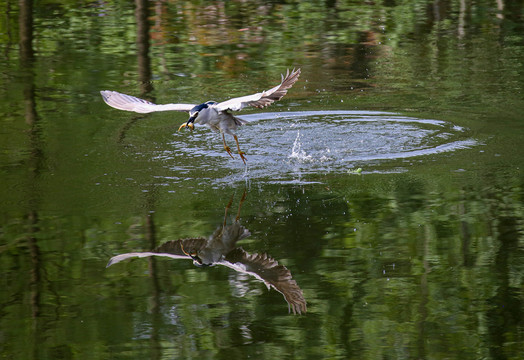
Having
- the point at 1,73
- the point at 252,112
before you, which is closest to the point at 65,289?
the point at 252,112

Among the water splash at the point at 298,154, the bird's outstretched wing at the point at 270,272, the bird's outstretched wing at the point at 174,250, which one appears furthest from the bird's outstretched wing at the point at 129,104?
the bird's outstretched wing at the point at 270,272

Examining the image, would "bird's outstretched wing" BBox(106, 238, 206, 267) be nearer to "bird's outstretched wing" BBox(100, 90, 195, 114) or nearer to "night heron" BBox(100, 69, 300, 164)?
"night heron" BBox(100, 69, 300, 164)

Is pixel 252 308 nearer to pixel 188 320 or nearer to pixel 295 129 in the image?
pixel 188 320

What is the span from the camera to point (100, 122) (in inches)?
441

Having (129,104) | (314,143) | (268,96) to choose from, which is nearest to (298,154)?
(314,143)

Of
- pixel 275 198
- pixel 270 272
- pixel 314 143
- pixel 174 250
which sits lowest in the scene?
pixel 314 143

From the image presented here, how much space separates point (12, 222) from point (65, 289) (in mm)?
1557

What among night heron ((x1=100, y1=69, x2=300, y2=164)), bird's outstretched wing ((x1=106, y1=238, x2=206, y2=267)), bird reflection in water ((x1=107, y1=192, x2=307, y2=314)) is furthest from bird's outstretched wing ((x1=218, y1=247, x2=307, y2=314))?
night heron ((x1=100, y1=69, x2=300, y2=164))

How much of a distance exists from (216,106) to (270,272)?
226 cm

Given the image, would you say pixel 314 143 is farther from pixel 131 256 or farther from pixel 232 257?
pixel 131 256

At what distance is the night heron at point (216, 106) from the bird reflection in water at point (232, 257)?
1027 millimetres

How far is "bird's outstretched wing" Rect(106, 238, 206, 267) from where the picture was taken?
7004 millimetres

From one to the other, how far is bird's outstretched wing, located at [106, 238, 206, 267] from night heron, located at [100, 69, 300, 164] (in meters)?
1.04

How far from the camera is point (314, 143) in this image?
10.0m
